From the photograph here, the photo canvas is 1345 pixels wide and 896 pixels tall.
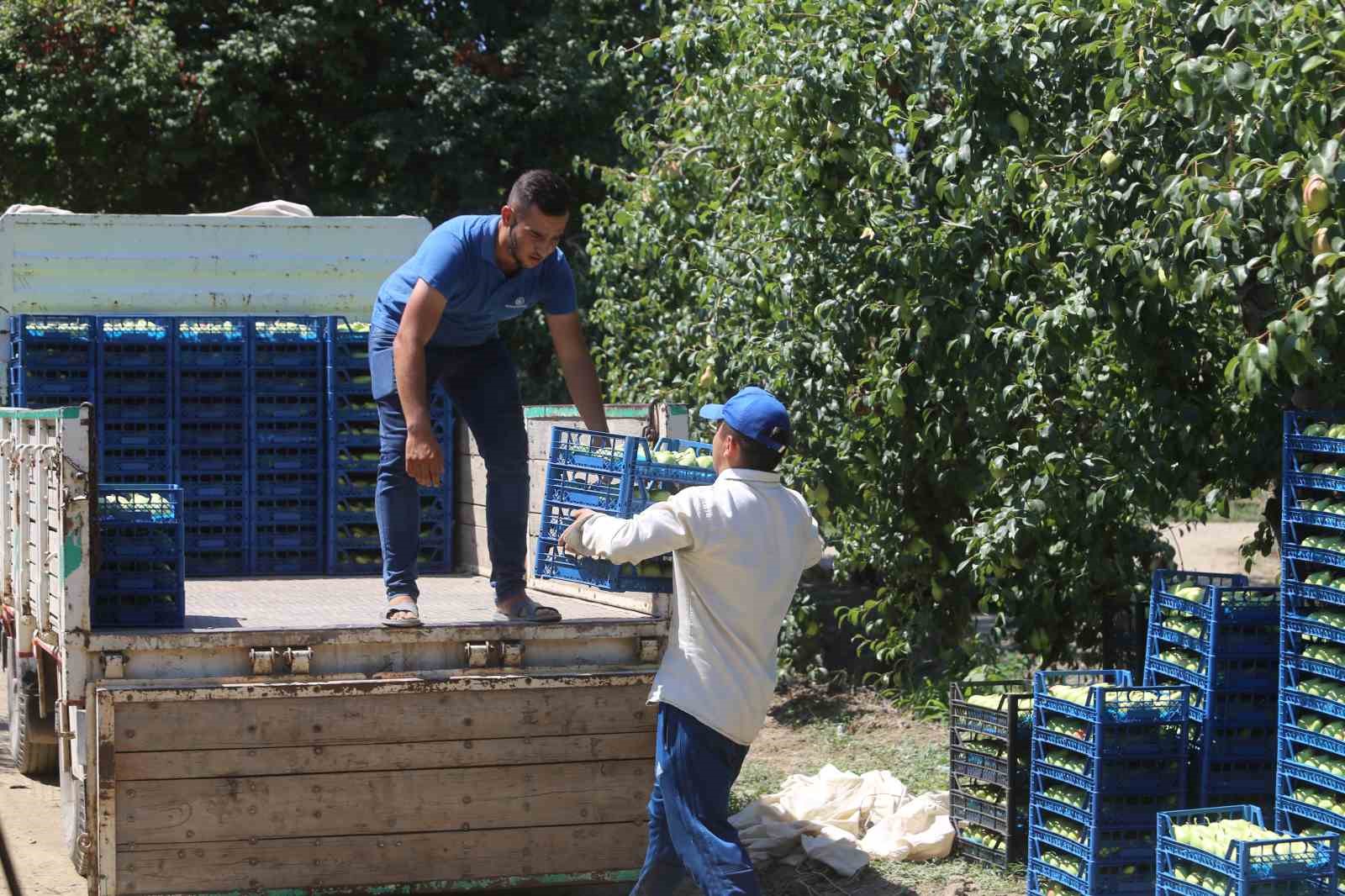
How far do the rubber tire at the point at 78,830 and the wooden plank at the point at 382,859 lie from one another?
0.67 ft

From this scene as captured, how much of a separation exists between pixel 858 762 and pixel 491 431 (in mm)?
3380

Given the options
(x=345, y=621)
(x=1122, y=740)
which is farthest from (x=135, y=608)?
(x=1122, y=740)

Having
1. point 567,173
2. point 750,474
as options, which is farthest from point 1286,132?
point 567,173

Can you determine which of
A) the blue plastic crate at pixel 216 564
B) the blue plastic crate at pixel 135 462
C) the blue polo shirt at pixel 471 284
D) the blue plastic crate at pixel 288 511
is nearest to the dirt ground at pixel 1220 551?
the blue plastic crate at pixel 288 511

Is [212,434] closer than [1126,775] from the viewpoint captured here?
No

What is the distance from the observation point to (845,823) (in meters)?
6.55

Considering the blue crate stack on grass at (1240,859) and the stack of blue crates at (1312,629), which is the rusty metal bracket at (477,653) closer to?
the blue crate stack on grass at (1240,859)

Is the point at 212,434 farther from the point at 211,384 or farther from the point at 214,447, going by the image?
the point at 211,384

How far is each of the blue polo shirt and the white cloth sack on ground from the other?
2.36m

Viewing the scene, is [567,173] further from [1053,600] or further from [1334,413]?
[1334,413]

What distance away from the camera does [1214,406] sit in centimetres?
636

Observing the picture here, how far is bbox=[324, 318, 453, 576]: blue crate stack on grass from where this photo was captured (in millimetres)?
7406

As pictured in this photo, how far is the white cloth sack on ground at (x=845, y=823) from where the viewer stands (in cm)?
627

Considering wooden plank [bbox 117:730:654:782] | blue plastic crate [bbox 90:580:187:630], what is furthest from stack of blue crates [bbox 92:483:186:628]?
wooden plank [bbox 117:730:654:782]
